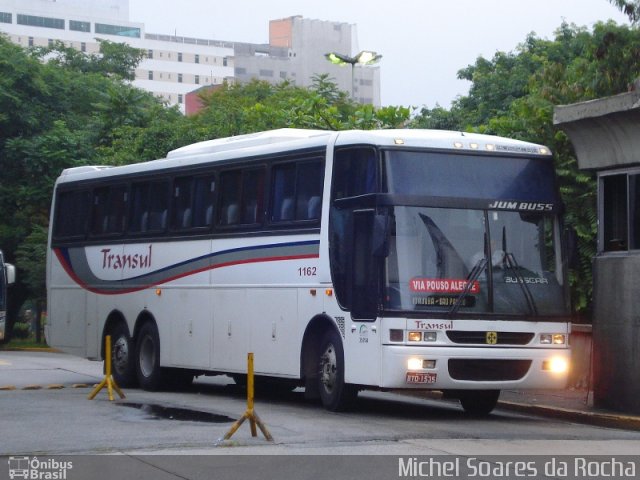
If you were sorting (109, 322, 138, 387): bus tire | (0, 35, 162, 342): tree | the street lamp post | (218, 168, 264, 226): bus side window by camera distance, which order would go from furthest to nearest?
(0, 35, 162, 342): tree
the street lamp post
(109, 322, 138, 387): bus tire
(218, 168, 264, 226): bus side window

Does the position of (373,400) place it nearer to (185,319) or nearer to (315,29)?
(185,319)

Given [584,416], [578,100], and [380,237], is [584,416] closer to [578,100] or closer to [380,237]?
[380,237]

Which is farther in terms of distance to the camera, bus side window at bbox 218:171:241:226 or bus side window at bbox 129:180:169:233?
bus side window at bbox 129:180:169:233

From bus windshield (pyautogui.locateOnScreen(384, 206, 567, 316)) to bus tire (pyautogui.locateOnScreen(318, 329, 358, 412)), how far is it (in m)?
1.20

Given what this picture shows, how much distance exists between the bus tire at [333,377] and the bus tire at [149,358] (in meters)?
5.02

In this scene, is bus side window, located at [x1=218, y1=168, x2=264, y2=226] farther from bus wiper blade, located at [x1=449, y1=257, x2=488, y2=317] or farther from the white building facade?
the white building facade

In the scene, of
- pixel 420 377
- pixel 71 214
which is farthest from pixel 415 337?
pixel 71 214

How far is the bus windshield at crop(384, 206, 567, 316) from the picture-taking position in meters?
15.7

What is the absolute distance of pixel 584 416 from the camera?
16.7 m

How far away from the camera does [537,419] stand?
17172 mm

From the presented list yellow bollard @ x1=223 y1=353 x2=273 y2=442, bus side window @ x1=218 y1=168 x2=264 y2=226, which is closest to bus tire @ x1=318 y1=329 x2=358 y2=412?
bus side window @ x1=218 y1=168 x2=264 y2=226

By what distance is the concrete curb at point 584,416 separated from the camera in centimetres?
1602
